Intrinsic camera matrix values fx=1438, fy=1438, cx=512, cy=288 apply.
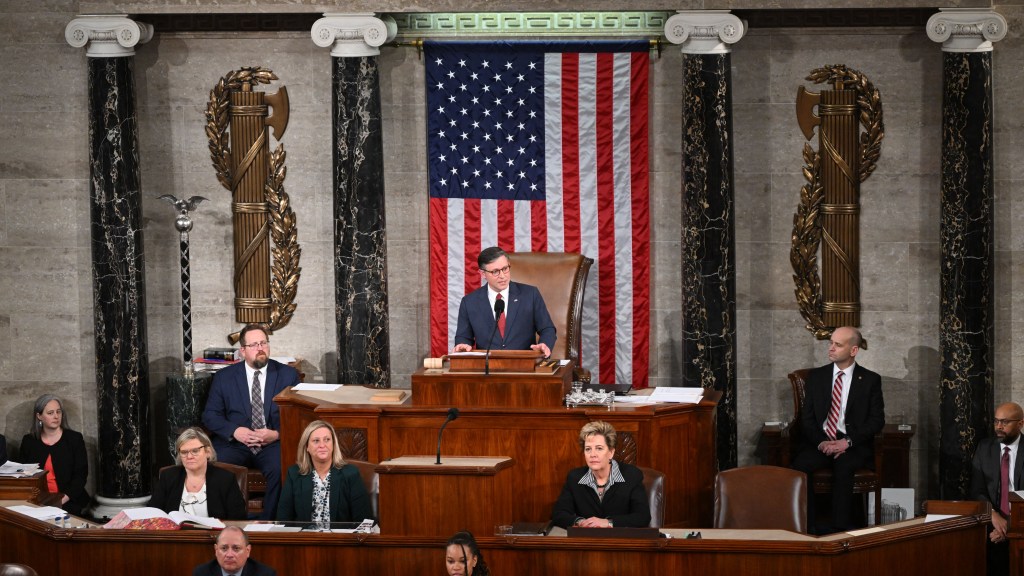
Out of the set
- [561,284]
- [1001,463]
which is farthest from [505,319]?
[1001,463]

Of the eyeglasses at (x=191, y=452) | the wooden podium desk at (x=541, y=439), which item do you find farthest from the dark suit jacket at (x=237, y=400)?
the eyeglasses at (x=191, y=452)

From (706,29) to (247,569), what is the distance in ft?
20.3

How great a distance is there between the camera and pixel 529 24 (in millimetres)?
12547

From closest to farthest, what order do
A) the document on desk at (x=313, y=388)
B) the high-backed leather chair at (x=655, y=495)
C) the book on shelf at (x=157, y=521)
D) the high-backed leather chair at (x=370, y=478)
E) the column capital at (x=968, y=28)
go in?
the book on shelf at (x=157, y=521) → the high-backed leather chair at (x=655, y=495) → the high-backed leather chair at (x=370, y=478) → the document on desk at (x=313, y=388) → the column capital at (x=968, y=28)

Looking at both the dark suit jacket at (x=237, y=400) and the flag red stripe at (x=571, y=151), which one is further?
the flag red stripe at (x=571, y=151)

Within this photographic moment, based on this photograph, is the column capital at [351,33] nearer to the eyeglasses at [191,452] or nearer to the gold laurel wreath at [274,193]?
the gold laurel wreath at [274,193]

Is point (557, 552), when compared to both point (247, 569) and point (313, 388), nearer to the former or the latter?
point (247, 569)

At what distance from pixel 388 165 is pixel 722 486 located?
5.15 m

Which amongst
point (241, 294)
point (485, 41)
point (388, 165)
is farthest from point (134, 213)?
point (485, 41)

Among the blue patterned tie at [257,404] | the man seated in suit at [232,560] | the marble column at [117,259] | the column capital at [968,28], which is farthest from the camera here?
the marble column at [117,259]

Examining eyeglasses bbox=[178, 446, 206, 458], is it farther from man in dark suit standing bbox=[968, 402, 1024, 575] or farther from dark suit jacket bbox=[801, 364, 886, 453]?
man in dark suit standing bbox=[968, 402, 1024, 575]

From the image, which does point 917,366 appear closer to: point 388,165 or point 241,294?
point 388,165

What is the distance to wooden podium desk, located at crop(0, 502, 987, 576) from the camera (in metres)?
7.73

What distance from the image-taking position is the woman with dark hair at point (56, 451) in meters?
11.8
